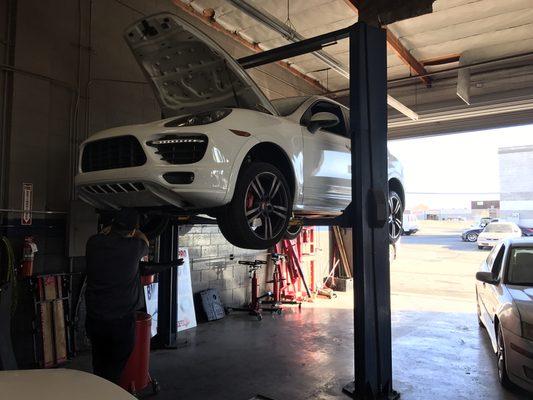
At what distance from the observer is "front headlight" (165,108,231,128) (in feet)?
9.14

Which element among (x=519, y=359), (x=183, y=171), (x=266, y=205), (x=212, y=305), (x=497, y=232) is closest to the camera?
(x=183, y=171)

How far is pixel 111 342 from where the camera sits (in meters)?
2.99

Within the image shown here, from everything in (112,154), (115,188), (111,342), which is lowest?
(111,342)

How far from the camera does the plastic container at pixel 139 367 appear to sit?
3568mm

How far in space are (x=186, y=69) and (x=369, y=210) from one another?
82.2 inches

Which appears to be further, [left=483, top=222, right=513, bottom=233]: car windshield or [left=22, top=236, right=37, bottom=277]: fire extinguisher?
[left=483, top=222, right=513, bottom=233]: car windshield

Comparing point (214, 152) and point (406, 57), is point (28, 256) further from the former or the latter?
point (406, 57)

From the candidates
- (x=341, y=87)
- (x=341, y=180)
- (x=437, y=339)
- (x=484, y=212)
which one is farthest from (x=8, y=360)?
(x=484, y=212)

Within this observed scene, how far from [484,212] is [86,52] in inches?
1322

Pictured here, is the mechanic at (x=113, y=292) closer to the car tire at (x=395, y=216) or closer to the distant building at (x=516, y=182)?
the car tire at (x=395, y=216)

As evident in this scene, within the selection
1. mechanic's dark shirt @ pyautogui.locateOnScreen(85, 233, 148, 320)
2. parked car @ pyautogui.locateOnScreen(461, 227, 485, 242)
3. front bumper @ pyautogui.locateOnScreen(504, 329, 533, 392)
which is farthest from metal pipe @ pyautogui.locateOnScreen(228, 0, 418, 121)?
parked car @ pyautogui.locateOnScreen(461, 227, 485, 242)

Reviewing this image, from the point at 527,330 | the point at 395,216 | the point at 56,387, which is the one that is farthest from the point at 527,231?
the point at 56,387

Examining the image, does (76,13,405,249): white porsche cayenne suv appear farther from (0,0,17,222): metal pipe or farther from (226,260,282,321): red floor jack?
(226,260,282,321): red floor jack

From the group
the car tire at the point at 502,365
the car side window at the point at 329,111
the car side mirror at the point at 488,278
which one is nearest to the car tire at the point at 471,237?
the car side mirror at the point at 488,278
